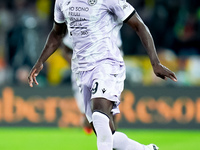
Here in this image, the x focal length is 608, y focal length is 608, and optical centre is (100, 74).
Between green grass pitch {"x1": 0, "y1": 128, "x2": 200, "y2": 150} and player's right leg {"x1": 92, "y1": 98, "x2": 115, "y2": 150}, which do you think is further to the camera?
green grass pitch {"x1": 0, "y1": 128, "x2": 200, "y2": 150}

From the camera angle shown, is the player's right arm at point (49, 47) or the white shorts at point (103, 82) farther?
the player's right arm at point (49, 47)

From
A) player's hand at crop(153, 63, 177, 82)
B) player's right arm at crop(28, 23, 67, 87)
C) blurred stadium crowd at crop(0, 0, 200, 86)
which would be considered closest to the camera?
player's hand at crop(153, 63, 177, 82)

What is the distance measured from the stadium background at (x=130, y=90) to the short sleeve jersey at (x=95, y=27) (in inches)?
157

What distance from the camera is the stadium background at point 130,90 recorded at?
11.7 meters

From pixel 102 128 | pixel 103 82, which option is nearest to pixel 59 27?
pixel 103 82

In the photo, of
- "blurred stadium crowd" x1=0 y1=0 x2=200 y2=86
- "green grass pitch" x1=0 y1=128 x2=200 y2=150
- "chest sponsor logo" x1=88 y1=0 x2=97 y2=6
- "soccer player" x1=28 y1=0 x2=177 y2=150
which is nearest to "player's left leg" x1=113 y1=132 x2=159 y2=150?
"soccer player" x1=28 y1=0 x2=177 y2=150

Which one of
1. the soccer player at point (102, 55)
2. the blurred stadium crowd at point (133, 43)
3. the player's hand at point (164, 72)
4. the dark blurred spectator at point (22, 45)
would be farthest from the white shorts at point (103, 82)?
the dark blurred spectator at point (22, 45)

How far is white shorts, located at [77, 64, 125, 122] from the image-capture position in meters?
5.98

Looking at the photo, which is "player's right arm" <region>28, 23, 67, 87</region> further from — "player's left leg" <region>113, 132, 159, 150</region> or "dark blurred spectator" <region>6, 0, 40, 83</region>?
"dark blurred spectator" <region>6, 0, 40, 83</region>

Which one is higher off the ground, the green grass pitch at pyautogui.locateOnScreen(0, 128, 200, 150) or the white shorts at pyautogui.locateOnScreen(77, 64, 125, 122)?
the white shorts at pyautogui.locateOnScreen(77, 64, 125, 122)

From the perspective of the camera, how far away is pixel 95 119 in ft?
19.2

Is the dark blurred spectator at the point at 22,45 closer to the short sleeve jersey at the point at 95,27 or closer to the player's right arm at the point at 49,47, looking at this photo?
the player's right arm at the point at 49,47

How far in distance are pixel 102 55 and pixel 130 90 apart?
6.52m

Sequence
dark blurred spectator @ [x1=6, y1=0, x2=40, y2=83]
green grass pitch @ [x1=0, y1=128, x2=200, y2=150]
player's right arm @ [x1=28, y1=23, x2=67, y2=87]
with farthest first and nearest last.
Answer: dark blurred spectator @ [x1=6, y1=0, x2=40, y2=83] < green grass pitch @ [x1=0, y1=128, x2=200, y2=150] < player's right arm @ [x1=28, y1=23, x2=67, y2=87]
